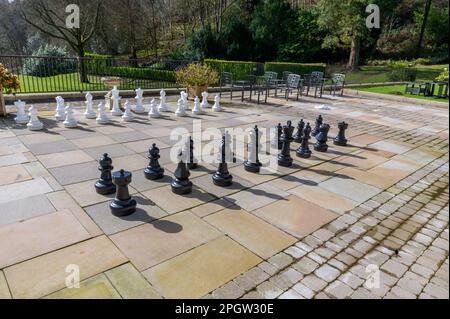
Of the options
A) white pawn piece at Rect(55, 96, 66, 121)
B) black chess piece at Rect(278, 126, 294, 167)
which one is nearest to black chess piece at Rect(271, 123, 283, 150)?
black chess piece at Rect(278, 126, 294, 167)

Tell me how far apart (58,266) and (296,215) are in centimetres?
265

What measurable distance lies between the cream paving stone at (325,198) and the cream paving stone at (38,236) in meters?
2.85

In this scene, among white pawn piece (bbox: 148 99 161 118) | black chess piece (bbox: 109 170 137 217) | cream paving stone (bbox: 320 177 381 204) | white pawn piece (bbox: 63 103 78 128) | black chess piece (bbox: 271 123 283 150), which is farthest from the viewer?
white pawn piece (bbox: 148 99 161 118)

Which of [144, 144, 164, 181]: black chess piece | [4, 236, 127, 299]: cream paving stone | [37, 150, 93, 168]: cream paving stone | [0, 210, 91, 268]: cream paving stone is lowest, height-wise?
[4, 236, 127, 299]: cream paving stone

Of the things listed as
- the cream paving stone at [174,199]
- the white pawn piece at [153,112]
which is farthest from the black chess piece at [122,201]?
the white pawn piece at [153,112]

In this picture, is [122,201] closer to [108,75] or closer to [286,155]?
[286,155]

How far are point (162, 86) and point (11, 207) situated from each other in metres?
11.6

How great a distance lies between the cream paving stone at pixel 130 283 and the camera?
2555 millimetres

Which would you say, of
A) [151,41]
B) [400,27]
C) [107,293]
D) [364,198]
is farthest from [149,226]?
[400,27]

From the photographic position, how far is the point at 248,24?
2842cm

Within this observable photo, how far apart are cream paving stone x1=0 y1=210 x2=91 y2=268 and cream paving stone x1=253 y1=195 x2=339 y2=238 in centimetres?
209

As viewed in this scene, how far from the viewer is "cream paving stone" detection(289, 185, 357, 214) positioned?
14.0 ft

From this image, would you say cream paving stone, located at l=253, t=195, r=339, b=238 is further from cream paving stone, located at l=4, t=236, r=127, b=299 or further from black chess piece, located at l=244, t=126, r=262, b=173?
cream paving stone, located at l=4, t=236, r=127, b=299

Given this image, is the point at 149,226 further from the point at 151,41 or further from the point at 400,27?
the point at 400,27
